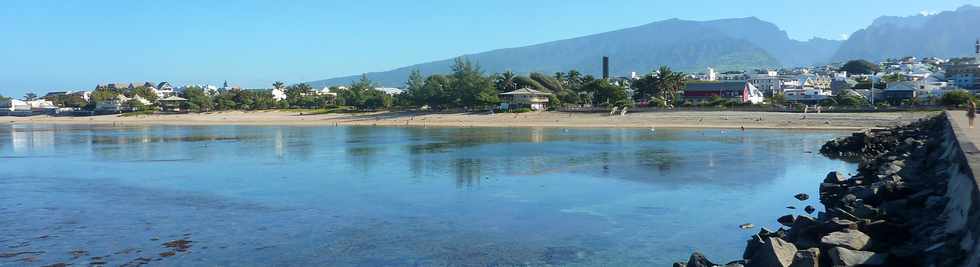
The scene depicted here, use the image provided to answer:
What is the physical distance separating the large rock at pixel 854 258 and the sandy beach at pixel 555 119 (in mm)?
42985

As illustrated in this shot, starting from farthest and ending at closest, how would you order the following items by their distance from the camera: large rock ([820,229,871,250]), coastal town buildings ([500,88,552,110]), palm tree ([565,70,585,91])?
palm tree ([565,70,585,91]) → coastal town buildings ([500,88,552,110]) → large rock ([820,229,871,250])

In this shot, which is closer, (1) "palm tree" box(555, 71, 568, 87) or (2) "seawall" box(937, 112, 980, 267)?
(2) "seawall" box(937, 112, 980, 267)

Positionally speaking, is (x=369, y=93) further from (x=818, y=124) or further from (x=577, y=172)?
(x=577, y=172)

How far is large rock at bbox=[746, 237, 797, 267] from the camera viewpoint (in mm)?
8383

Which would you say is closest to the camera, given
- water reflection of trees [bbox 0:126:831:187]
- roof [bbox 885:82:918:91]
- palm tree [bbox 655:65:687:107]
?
water reflection of trees [bbox 0:126:831:187]

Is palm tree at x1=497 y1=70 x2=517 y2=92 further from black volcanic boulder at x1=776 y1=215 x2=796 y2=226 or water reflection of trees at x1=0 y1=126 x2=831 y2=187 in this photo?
black volcanic boulder at x1=776 y1=215 x2=796 y2=226

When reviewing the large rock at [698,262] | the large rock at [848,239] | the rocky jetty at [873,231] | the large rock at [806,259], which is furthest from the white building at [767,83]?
the large rock at [806,259]

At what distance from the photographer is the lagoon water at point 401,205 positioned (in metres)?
12.9

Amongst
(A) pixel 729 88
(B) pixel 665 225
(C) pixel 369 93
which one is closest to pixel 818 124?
(A) pixel 729 88

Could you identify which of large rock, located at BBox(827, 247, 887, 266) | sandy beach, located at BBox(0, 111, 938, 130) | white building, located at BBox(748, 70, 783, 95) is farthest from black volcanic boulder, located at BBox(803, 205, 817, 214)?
white building, located at BBox(748, 70, 783, 95)

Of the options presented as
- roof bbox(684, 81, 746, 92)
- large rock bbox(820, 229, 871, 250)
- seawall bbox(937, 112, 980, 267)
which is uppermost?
roof bbox(684, 81, 746, 92)

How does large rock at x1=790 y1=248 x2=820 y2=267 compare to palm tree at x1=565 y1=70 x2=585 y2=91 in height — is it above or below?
below

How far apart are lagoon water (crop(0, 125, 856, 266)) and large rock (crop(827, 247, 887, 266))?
11.6 ft

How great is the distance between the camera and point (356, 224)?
15578 mm
